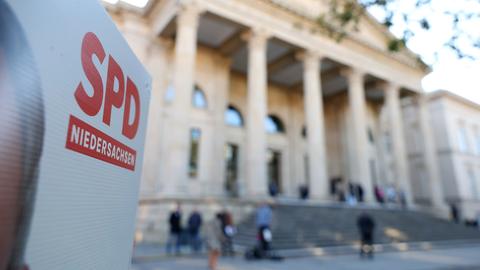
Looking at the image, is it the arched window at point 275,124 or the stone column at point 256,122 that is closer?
the stone column at point 256,122

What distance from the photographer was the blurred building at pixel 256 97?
15617mm

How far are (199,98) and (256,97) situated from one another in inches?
203

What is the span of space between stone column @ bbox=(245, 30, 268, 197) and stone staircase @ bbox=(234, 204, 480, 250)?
1.57 m

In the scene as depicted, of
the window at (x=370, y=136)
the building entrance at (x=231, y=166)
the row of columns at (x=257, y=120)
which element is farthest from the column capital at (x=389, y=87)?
the building entrance at (x=231, y=166)

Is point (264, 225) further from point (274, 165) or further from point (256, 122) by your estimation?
point (274, 165)

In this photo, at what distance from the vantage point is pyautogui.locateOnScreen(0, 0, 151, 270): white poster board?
1486 mm

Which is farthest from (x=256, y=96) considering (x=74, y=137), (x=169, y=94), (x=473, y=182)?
(x=473, y=182)

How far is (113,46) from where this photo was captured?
7.82ft

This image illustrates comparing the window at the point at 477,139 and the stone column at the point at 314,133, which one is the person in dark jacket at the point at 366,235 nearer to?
the stone column at the point at 314,133

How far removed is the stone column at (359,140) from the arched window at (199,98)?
1014 centimetres

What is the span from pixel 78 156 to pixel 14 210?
517 mm

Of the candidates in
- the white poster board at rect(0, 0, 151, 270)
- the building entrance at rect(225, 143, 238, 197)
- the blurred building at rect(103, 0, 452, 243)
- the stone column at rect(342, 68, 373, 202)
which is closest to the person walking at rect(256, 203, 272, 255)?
the blurred building at rect(103, 0, 452, 243)

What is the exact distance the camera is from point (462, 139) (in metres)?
34.7

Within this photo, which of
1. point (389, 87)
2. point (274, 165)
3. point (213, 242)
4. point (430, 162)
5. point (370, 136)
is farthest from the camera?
point (370, 136)
